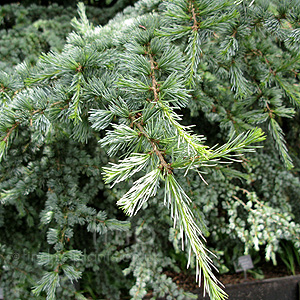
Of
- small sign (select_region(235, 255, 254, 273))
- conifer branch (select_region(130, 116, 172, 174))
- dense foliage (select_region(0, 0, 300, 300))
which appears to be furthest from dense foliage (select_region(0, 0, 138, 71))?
small sign (select_region(235, 255, 254, 273))

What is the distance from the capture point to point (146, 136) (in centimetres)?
49

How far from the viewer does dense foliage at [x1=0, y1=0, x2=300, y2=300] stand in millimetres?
474

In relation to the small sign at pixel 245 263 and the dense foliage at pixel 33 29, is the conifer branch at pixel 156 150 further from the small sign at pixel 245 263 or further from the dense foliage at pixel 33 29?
the small sign at pixel 245 263

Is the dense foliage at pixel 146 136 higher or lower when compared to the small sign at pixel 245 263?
higher

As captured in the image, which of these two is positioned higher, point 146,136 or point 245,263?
point 146,136

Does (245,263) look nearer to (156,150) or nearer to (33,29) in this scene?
(156,150)

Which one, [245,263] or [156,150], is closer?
[156,150]

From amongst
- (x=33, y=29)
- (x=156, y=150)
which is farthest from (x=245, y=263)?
(x=33, y=29)

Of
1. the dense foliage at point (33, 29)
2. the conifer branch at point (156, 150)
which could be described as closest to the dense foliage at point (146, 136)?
the conifer branch at point (156, 150)

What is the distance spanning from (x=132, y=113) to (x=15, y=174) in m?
0.54

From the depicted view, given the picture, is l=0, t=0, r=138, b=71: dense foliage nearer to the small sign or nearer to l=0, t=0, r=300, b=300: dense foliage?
l=0, t=0, r=300, b=300: dense foliage

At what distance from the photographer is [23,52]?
3.99ft

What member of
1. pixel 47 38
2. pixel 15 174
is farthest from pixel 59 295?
pixel 47 38

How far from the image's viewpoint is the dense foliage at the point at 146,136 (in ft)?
1.56
